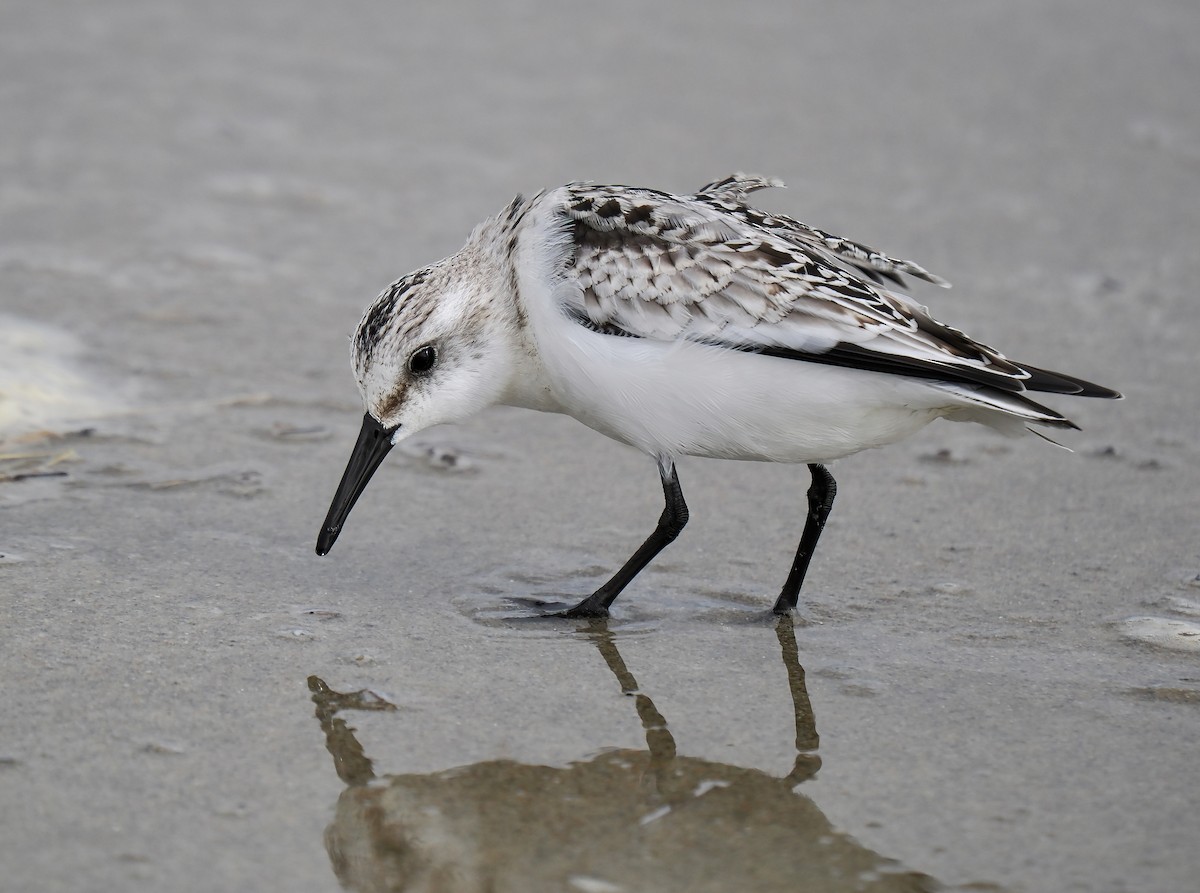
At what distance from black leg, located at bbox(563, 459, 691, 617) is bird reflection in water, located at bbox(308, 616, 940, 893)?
2.85 feet

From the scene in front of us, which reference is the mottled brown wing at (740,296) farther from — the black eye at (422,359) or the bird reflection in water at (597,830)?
the bird reflection in water at (597,830)

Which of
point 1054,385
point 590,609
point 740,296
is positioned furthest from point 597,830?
point 1054,385

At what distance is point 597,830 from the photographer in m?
3.52

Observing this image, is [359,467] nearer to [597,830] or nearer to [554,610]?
[554,610]

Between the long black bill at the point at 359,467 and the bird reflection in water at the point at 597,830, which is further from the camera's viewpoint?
the long black bill at the point at 359,467

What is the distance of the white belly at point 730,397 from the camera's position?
4.50 m

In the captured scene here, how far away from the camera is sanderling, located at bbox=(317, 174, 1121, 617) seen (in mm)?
4469

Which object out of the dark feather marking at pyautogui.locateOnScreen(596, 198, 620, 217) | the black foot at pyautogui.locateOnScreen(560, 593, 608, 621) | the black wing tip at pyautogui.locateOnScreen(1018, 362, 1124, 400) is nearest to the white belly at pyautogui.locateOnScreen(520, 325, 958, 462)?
the black wing tip at pyautogui.locateOnScreen(1018, 362, 1124, 400)

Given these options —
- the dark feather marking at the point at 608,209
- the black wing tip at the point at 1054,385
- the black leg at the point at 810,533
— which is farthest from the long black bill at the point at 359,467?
the black wing tip at the point at 1054,385

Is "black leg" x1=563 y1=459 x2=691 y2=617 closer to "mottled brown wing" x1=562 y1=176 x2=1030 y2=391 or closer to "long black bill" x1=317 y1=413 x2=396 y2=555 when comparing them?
"mottled brown wing" x1=562 y1=176 x2=1030 y2=391

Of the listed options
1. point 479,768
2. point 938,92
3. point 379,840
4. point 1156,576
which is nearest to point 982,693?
point 1156,576

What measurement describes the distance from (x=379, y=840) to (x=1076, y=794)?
171 cm

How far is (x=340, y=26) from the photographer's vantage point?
33.6ft

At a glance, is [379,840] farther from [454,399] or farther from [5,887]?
[454,399]
